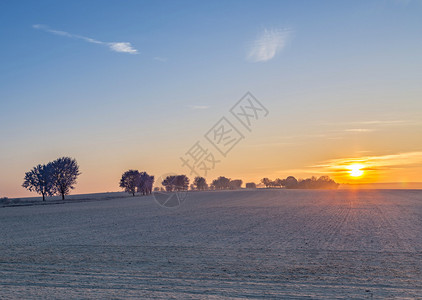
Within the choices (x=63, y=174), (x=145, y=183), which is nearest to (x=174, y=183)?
(x=145, y=183)

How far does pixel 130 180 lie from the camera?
142 metres

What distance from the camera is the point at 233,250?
17062 millimetres

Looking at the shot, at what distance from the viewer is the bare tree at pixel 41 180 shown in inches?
4077

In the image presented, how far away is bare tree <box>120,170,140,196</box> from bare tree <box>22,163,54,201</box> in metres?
38.0

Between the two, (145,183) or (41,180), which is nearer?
(41,180)

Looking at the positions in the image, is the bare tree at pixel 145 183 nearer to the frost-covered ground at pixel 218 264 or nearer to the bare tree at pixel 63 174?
the bare tree at pixel 63 174

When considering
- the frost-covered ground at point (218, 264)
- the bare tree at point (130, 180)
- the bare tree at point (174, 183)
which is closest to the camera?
the frost-covered ground at point (218, 264)

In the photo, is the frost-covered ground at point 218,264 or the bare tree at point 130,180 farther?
the bare tree at point 130,180

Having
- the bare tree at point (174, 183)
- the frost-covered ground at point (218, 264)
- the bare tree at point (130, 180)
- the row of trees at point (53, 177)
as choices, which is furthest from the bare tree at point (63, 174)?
the frost-covered ground at point (218, 264)

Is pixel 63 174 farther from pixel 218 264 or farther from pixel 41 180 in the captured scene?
pixel 218 264

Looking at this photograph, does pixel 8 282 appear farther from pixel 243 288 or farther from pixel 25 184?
pixel 25 184

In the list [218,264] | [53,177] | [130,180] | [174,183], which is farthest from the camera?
[174,183]

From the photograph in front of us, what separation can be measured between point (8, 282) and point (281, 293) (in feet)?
25.9

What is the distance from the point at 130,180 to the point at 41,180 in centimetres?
4075
